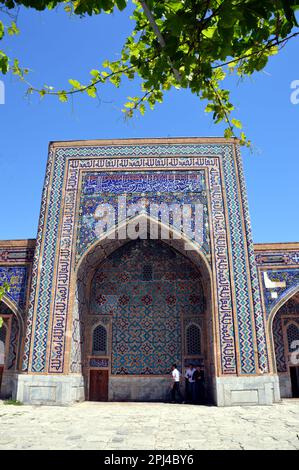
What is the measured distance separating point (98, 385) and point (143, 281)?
264 centimetres

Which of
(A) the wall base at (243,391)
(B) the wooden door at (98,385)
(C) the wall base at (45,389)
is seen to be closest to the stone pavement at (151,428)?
(A) the wall base at (243,391)

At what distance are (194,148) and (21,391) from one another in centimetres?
660

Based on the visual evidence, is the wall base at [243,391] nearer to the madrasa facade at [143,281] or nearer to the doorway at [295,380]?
the madrasa facade at [143,281]

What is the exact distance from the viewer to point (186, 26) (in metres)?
2.07

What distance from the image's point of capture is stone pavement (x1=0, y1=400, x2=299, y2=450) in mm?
3762

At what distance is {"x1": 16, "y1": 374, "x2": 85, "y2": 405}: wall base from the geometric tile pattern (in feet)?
5.22

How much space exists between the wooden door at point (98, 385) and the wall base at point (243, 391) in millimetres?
2773

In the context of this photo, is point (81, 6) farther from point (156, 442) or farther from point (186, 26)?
point (156, 442)

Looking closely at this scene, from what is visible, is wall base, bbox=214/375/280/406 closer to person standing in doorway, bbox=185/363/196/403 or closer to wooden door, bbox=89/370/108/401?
person standing in doorway, bbox=185/363/196/403

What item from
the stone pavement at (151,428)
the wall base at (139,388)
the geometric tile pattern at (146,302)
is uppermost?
the geometric tile pattern at (146,302)

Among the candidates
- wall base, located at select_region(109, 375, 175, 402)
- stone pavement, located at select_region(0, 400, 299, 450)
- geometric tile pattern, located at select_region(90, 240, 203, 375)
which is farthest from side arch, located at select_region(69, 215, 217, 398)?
A: stone pavement, located at select_region(0, 400, 299, 450)

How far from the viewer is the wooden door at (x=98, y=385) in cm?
873

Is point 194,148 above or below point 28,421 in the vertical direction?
above
